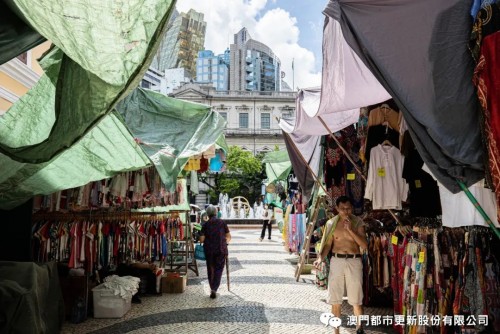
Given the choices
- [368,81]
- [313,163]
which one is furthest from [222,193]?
[368,81]

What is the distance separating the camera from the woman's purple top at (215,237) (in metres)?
7.25

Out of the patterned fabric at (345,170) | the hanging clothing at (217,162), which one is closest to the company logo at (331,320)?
the patterned fabric at (345,170)

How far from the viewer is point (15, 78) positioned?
753cm

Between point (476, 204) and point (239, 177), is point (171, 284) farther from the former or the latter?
point (239, 177)

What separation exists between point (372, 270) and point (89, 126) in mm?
4844

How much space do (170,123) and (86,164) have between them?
8.86 feet

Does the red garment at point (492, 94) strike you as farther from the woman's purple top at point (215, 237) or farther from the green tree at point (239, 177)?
the green tree at point (239, 177)

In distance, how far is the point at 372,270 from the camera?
5895mm

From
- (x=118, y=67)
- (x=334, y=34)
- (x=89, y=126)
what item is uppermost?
(x=334, y=34)

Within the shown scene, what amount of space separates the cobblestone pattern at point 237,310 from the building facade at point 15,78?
4287mm

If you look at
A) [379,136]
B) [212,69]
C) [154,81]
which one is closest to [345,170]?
[379,136]

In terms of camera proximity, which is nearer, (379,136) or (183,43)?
(379,136)

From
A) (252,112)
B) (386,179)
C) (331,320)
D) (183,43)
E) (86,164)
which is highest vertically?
(183,43)

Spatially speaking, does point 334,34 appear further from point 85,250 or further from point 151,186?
point 85,250
